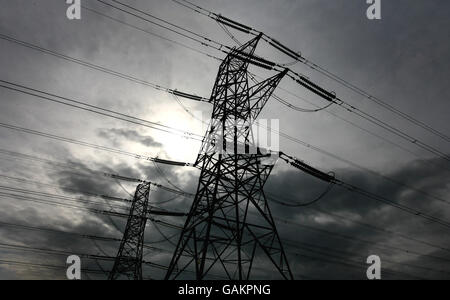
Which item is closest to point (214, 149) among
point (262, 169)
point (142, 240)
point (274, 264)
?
point (262, 169)

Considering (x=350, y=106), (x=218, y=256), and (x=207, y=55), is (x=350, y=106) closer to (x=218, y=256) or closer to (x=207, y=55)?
(x=207, y=55)

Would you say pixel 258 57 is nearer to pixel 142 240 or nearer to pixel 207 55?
pixel 207 55

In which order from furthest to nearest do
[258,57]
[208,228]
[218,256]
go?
[258,57], [218,256], [208,228]

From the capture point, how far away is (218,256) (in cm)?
1135

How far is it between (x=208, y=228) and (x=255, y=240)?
2.30 metres
